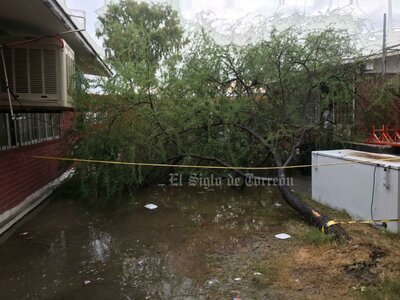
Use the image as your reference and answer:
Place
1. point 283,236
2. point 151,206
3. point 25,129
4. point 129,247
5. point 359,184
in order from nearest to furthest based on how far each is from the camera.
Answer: point 129,247 < point 283,236 < point 359,184 < point 151,206 < point 25,129

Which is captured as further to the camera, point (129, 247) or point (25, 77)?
point (25, 77)

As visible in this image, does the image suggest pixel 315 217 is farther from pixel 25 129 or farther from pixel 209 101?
pixel 25 129

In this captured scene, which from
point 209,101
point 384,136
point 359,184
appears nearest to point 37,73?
point 209,101

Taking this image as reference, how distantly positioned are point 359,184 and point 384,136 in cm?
450

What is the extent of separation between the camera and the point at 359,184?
5.66 metres

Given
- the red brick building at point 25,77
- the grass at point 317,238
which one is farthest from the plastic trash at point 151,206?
the grass at point 317,238

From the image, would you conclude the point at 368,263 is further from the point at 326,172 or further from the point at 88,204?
the point at 88,204

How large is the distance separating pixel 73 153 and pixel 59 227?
2.25 metres

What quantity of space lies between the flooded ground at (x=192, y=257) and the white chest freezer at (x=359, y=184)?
291 millimetres

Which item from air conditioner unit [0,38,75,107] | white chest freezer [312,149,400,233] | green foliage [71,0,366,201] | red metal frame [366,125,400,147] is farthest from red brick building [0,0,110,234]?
red metal frame [366,125,400,147]

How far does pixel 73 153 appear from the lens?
26.3ft

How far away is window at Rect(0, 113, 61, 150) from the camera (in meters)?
6.74

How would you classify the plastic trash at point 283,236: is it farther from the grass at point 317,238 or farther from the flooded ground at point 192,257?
the grass at point 317,238

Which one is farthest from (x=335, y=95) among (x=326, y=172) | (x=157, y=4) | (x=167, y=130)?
(x=157, y=4)
